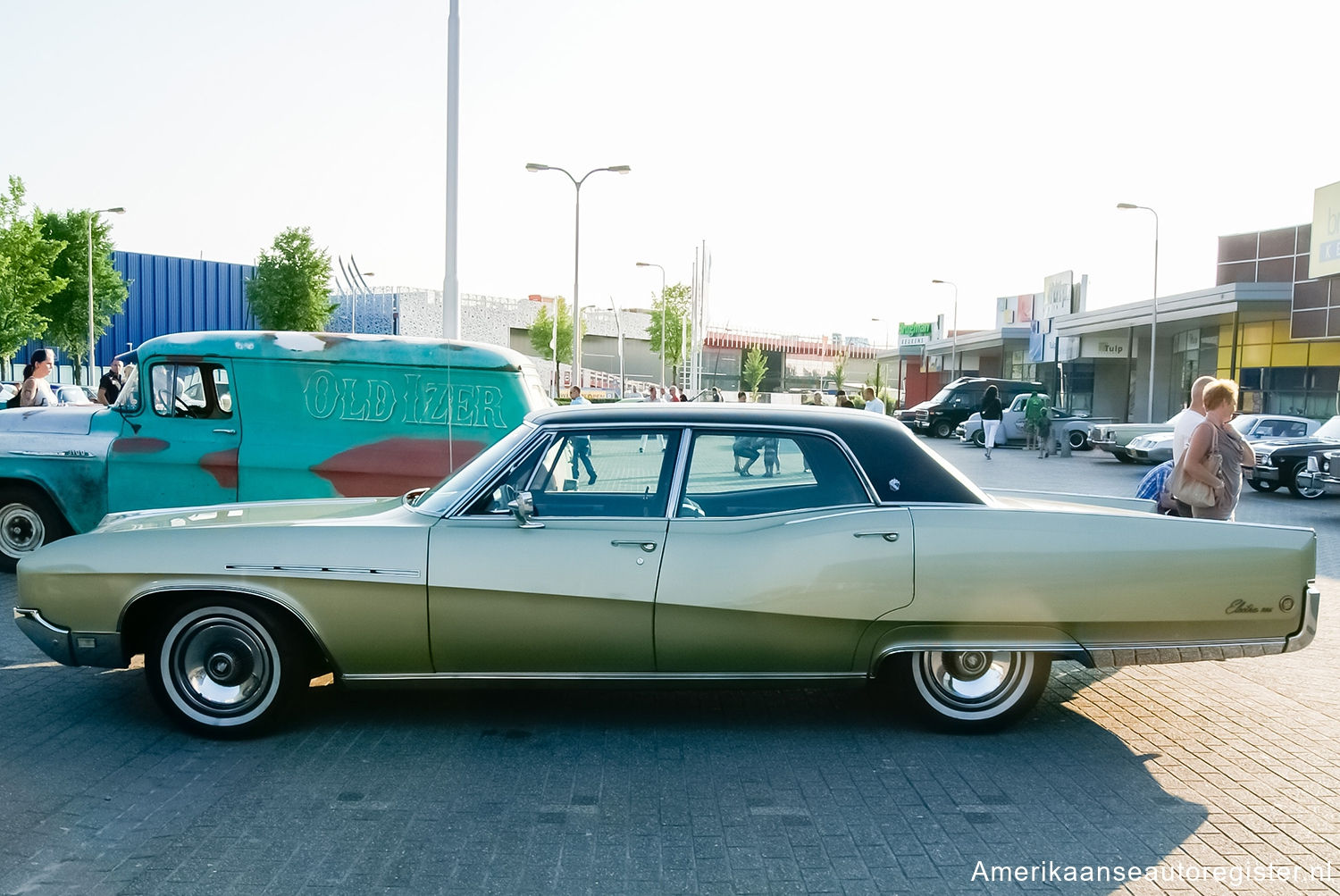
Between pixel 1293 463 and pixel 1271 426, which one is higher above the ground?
pixel 1271 426

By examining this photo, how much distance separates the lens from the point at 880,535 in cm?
474

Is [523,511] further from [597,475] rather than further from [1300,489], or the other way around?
[1300,489]

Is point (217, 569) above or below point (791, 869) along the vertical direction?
above

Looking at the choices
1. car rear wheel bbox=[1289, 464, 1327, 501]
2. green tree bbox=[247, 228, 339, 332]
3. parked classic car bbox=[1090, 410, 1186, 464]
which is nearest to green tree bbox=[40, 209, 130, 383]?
green tree bbox=[247, 228, 339, 332]

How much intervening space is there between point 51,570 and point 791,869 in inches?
135

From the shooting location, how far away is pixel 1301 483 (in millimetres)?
17984

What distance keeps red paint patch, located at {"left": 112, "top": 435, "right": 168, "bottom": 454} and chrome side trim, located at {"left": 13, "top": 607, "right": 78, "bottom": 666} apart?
378cm

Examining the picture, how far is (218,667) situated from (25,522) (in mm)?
5008

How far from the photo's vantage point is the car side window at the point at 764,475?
Answer: 4898 mm

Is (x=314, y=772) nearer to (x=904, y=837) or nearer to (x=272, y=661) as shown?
(x=272, y=661)

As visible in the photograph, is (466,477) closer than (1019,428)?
Yes

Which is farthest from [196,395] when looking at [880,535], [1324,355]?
[1324,355]

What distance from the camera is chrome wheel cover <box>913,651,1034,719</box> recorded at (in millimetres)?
4977

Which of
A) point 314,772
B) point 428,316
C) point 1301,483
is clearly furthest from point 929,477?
point 428,316
